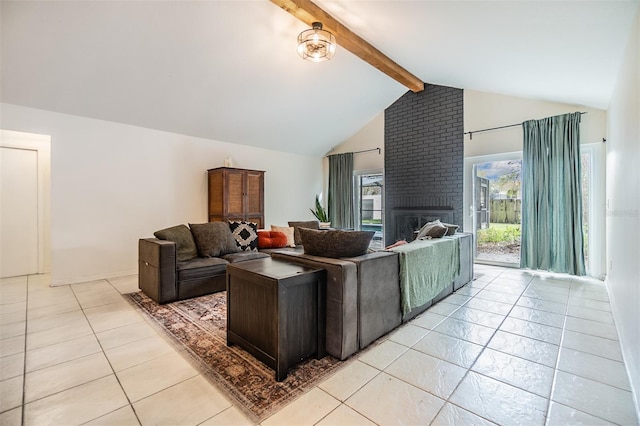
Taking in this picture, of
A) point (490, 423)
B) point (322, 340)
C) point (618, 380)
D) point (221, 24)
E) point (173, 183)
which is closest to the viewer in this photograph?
point (490, 423)

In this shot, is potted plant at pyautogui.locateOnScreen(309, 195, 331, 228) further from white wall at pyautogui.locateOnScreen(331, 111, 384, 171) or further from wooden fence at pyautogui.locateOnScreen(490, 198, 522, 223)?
wooden fence at pyautogui.locateOnScreen(490, 198, 522, 223)

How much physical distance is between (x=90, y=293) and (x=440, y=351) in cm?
396

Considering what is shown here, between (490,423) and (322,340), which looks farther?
(322,340)

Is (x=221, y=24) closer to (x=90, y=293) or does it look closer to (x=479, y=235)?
(x=90, y=293)

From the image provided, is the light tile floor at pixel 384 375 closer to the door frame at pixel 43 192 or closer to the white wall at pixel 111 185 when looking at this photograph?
the white wall at pixel 111 185

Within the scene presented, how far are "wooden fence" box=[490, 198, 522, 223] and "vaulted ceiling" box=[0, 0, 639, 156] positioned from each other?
1.64 metres

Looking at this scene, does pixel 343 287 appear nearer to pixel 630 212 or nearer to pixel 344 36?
pixel 630 212

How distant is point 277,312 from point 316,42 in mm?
2965

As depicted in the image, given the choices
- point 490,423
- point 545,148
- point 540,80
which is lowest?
point 490,423

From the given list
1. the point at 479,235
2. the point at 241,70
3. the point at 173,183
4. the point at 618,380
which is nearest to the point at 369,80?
the point at 241,70

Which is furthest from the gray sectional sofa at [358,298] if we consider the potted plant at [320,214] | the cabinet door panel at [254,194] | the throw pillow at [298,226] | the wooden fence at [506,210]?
the potted plant at [320,214]

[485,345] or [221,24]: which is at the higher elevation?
[221,24]

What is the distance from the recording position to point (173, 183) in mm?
4816

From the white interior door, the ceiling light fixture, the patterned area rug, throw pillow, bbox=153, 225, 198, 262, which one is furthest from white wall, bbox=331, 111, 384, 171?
the white interior door
